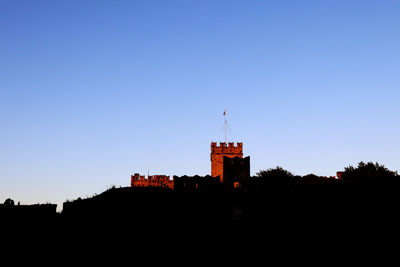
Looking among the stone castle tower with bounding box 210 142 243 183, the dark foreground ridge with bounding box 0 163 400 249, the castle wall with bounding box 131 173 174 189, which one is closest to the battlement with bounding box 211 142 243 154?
the stone castle tower with bounding box 210 142 243 183

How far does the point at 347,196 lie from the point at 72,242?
14112 mm

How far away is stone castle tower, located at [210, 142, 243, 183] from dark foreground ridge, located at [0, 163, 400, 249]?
34.5m

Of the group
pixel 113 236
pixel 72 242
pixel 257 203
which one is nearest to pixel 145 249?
pixel 113 236

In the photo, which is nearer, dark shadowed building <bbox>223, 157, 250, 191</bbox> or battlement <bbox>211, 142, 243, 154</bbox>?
dark shadowed building <bbox>223, 157, 250, 191</bbox>

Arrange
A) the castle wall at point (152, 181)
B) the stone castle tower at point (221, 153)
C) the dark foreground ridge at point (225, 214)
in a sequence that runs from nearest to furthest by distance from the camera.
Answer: the dark foreground ridge at point (225, 214), the castle wall at point (152, 181), the stone castle tower at point (221, 153)

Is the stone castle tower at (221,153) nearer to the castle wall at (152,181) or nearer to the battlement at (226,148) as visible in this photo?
the battlement at (226,148)

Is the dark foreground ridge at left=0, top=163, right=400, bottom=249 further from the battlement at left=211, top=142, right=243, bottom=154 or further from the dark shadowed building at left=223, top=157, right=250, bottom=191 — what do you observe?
the battlement at left=211, top=142, right=243, bottom=154

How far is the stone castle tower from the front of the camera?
56031 mm

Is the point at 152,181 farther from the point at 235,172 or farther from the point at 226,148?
the point at 235,172

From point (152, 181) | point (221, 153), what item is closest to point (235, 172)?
point (152, 181)

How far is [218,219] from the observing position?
17.1 m

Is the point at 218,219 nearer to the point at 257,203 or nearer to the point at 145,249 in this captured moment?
the point at 257,203

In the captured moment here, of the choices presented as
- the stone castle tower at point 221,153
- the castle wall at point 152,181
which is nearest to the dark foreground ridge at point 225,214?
the castle wall at point 152,181

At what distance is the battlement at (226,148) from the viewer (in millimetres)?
56966
